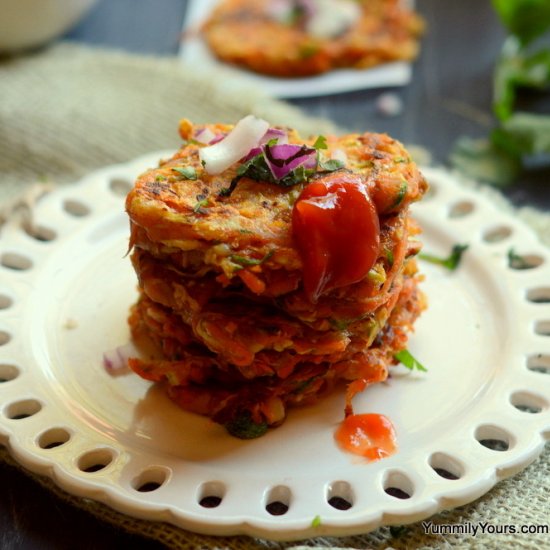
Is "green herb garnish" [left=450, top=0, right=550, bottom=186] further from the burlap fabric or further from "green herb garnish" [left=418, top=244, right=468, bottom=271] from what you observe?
"green herb garnish" [left=418, top=244, right=468, bottom=271]

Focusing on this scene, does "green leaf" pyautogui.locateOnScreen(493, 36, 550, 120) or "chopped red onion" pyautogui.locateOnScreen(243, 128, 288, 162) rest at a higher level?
"chopped red onion" pyautogui.locateOnScreen(243, 128, 288, 162)

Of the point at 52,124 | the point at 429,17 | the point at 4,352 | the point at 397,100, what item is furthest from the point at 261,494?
the point at 429,17

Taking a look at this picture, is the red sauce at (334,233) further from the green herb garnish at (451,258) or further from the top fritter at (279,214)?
the green herb garnish at (451,258)

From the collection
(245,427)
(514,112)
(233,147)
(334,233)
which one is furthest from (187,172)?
(514,112)

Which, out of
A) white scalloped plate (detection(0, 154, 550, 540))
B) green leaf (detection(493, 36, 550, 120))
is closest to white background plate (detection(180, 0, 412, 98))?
green leaf (detection(493, 36, 550, 120))

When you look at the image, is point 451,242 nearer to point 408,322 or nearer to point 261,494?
point 408,322

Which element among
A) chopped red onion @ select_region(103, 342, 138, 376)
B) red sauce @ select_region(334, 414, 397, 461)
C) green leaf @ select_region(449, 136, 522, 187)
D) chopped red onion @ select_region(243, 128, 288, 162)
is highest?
chopped red onion @ select_region(243, 128, 288, 162)

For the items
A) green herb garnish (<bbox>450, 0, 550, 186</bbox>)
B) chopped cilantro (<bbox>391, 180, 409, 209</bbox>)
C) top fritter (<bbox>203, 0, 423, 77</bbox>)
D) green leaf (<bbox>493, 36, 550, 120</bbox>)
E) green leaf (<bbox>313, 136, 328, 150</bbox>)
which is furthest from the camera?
top fritter (<bbox>203, 0, 423, 77</bbox>)

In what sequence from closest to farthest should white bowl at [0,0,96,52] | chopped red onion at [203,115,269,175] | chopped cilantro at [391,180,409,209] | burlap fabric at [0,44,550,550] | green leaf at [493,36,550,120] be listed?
chopped cilantro at [391,180,409,209], chopped red onion at [203,115,269,175], burlap fabric at [0,44,550,550], white bowl at [0,0,96,52], green leaf at [493,36,550,120]
